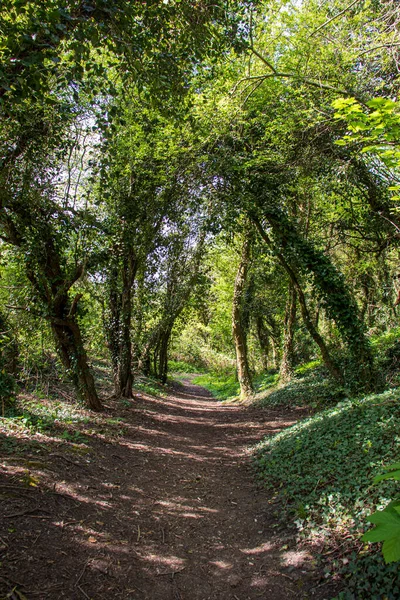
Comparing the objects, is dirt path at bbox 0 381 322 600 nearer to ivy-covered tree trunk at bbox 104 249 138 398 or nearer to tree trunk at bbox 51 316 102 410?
tree trunk at bbox 51 316 102 410

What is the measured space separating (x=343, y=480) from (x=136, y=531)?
241 cm

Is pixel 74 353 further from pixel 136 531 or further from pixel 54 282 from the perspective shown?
pixel 136 531

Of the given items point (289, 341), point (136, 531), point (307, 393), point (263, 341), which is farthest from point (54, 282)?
point (263, 341)

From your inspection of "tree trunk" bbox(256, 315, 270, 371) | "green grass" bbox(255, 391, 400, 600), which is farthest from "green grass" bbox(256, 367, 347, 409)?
"tree trunk" bbox(256, 315, 270, 371)

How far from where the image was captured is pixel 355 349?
348 inches

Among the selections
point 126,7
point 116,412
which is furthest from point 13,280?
point 126,7

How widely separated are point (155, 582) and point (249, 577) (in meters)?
0.89

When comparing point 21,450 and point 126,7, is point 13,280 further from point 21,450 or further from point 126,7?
point 126,7

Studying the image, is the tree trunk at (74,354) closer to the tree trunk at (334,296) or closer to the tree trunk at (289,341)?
the tree trunk at (334,296)

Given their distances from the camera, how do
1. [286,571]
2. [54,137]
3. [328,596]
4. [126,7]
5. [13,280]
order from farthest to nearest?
[13,280] < [54,137] < [286,571] < [126,7] < [328,596]

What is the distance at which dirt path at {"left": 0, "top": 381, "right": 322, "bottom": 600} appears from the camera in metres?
3.16

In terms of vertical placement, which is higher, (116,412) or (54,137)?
(54,137)

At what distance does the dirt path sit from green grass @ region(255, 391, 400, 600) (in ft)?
1.16

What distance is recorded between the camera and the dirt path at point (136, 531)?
316 centimetres
